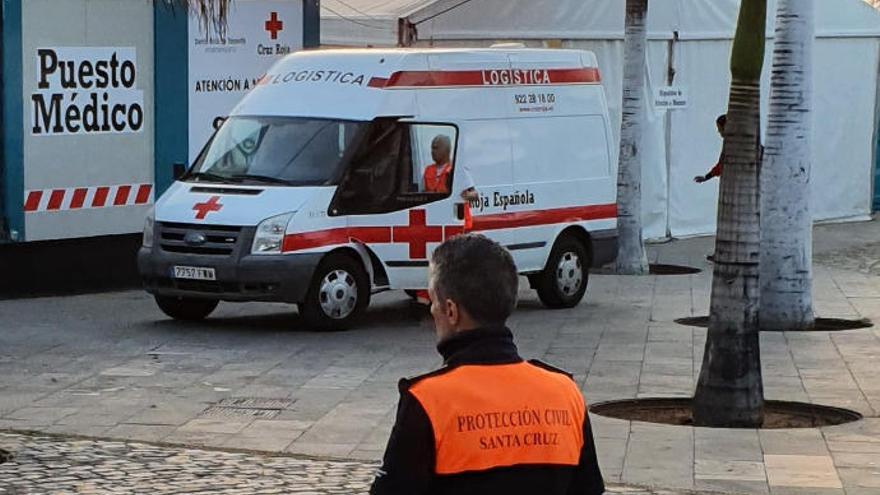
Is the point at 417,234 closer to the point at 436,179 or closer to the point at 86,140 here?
the point at 436,179

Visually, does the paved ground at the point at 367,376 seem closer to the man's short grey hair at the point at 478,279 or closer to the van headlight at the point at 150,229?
the van headlight at the point at 150,229

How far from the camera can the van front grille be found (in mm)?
14352

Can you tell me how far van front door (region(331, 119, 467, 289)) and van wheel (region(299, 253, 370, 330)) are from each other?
25cm

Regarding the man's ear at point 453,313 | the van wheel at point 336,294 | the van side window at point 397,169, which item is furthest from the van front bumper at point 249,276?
the man's ear at point 453,313

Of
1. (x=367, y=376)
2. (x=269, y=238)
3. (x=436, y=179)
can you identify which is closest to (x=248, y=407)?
(x=367, y=376)

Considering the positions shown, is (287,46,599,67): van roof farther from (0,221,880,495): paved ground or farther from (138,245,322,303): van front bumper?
(0,221,880,495): paved ground

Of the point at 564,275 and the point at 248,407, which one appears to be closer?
the point at 248,407

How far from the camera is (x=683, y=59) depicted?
24.4 meters

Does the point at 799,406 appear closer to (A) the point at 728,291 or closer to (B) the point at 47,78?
(A) the point at 728,291

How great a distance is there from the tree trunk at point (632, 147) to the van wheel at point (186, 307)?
6429mm

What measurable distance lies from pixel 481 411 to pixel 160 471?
546cm

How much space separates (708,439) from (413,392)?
6730mm

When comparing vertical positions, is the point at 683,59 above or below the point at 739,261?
above

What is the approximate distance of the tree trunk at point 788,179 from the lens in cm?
1488
